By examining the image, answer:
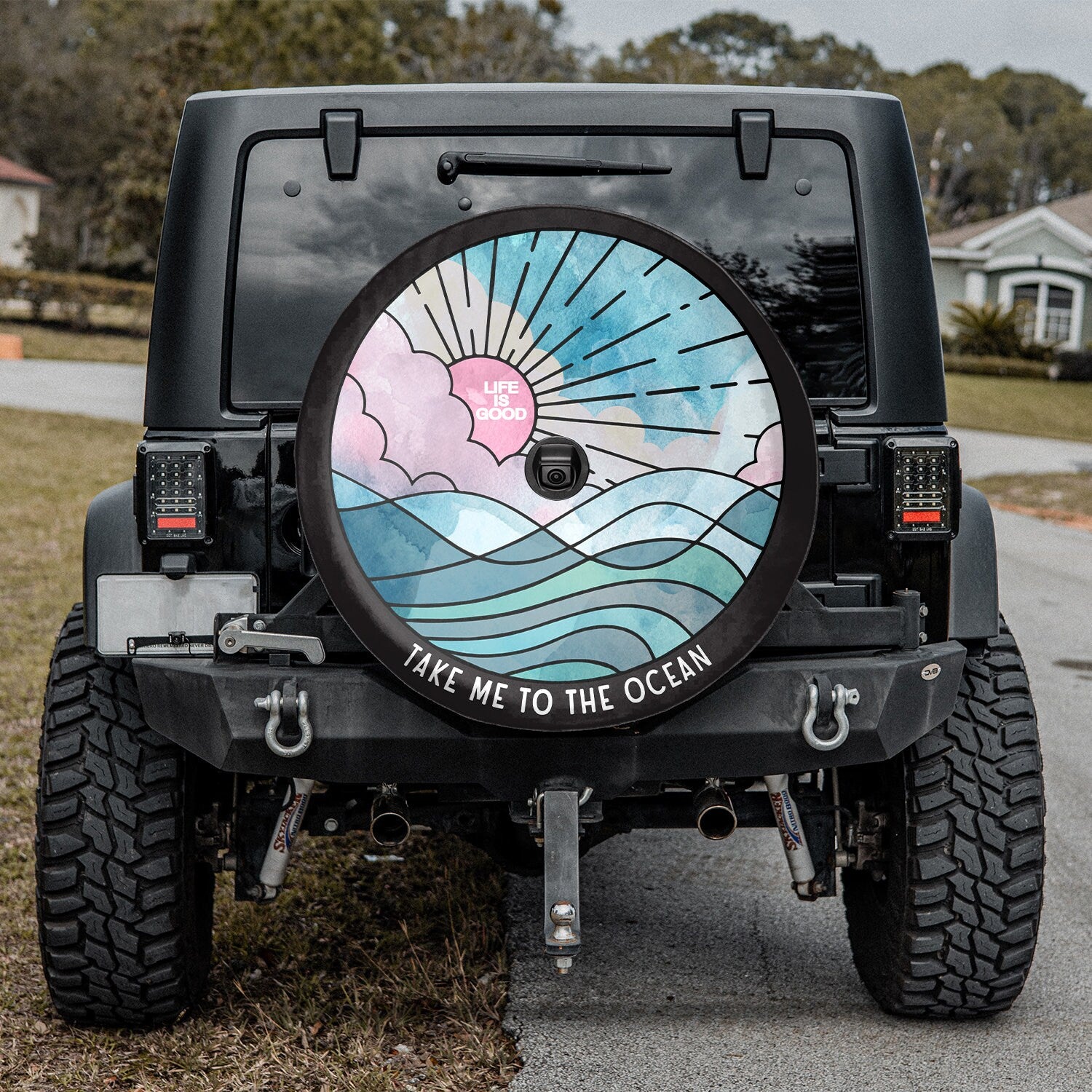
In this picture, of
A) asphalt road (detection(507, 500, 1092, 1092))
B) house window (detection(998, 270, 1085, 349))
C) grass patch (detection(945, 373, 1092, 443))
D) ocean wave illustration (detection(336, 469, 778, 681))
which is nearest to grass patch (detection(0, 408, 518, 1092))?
asphalt road (detection(507, 500, 1092, 1092))

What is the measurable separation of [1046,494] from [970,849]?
14952 millimetres

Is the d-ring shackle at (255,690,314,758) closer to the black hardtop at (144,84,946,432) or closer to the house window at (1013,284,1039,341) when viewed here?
the black hardtop at (144,84,946,432)

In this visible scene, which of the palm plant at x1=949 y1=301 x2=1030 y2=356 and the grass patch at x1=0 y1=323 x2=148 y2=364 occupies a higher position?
the palm plant at x1=949 y1=301 x2=1030 y2=356

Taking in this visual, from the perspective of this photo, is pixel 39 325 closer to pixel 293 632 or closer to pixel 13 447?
pixel 13 447

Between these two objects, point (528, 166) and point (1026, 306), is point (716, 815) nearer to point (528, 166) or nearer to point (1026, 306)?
point (528, 166)

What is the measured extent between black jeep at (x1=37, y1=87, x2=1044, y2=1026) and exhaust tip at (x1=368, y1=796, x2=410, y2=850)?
0.4 inches

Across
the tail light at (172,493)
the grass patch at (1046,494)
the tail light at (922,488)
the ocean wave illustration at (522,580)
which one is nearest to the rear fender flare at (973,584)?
the tail light at (922,488)

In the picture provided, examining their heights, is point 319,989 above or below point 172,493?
below

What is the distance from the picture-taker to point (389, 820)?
2.96 m

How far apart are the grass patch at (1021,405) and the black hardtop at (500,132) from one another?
77.7 ft

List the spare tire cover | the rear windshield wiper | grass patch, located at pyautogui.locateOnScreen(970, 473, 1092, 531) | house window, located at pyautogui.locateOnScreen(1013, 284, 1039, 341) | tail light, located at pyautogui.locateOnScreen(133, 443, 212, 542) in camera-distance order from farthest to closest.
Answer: house window, located at pyautogui.locateOnScreen(1013, 284, 1039, 341) < grass patch, located at pyautogui.locateOnScreen(970, 473, 1092, 531) < the rear windshield wiper < tail light, located at pyautogui.locateOnScreen(133, 443, 212, 542) < the spare tire cover

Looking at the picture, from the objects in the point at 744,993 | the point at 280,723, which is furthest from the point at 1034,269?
the point at 280,723

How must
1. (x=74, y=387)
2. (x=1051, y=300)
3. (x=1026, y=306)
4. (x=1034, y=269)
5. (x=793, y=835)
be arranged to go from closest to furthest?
(x=793, y=835) < (x=74, y=387) < (x=1026, y=306) < (x=1034, y=269) < (x=1051, y=300)

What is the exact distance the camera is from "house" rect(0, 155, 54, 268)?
4941 cm
